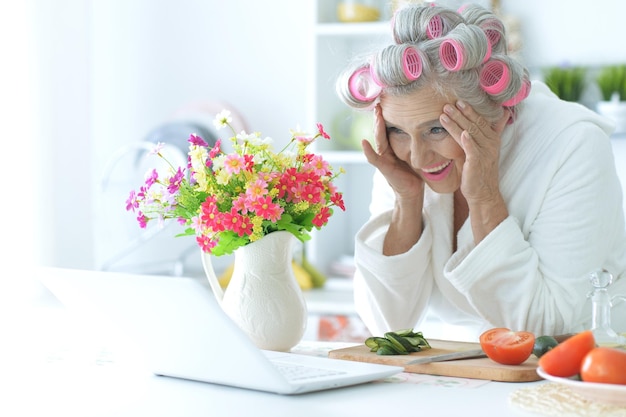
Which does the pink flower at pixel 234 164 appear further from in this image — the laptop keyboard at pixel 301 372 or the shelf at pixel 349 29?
the shelf at pixel 349 29

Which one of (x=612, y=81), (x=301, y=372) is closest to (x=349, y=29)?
(x=612, y=81)

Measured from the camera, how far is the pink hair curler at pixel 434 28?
1.75 meters

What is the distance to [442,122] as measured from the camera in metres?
1.77

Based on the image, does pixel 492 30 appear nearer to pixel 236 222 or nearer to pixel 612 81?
pixel 236 222

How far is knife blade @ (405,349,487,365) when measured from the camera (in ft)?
4.74

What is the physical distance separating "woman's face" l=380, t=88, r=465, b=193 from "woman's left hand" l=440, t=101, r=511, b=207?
0.11 feet

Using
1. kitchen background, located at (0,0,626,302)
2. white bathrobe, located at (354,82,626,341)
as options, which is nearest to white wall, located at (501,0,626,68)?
kitchen background, located at (0,0,626,302)

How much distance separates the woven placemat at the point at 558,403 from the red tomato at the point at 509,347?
0.36 ft

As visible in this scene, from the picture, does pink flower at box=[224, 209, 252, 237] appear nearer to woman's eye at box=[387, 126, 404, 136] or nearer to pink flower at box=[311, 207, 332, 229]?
pink flower at box=[311, 207, 332, 229]

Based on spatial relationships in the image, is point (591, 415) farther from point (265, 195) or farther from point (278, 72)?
point (278, 72)

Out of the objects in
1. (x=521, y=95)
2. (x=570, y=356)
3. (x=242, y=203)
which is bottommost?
(x=570, y=356)

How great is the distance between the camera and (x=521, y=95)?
5.90 feet

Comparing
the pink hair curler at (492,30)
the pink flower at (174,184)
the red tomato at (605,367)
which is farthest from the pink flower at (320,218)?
the red tomato at (605,367)

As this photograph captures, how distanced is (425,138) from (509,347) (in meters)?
0.55
